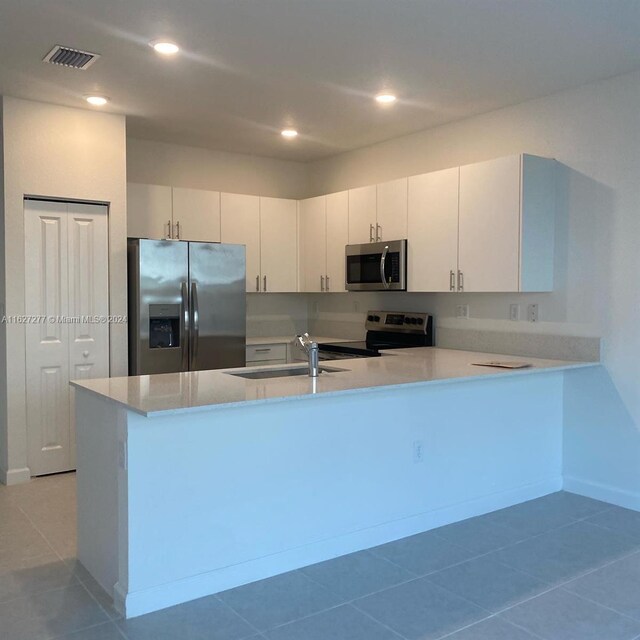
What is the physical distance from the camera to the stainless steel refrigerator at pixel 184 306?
452 cm

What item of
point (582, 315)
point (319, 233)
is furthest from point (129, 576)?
point (319, 233)

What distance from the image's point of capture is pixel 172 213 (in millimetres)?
5117

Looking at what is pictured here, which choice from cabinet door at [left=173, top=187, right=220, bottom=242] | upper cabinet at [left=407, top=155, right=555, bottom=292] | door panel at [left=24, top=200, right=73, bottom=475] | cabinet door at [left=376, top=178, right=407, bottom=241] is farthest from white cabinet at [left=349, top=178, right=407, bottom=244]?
door panel at [left=24, top=200, right=73, bottom=475]

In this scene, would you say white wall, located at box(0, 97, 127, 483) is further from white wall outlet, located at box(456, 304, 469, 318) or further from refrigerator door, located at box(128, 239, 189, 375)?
white wall outlet, located at box(456, 304, 469, 318)

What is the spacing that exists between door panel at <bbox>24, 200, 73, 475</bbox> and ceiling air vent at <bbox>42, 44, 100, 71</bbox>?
112 centimetres

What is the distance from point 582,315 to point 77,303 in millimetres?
3351

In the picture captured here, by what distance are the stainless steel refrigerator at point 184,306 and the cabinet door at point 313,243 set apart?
87cm

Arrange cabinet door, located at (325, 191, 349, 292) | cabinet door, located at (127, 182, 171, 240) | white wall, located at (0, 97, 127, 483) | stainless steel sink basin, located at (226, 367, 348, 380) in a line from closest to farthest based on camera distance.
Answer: stainless steel sink basin, located at (226, 367, 348, 380) → white wall, located at (0, 97, 127, 483) → cabinet door, located at (127, 182, 171, 240) → cabinet door, located at (325, 191, 349, 292)

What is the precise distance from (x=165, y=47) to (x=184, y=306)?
6.22 ft

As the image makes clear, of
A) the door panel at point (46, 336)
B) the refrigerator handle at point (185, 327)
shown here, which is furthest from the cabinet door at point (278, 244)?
the door panel at point (46, 336)

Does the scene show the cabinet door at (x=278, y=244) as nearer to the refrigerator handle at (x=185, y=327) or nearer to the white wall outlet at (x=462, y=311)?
the refrigerator handle at (x=185, y=327)

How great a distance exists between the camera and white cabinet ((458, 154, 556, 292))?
3.94 metres

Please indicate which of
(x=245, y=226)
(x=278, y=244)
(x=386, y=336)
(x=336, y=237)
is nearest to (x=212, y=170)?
(x=245, y=226)

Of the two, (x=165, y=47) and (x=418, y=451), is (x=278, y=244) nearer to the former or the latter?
(x=165, y=47)
